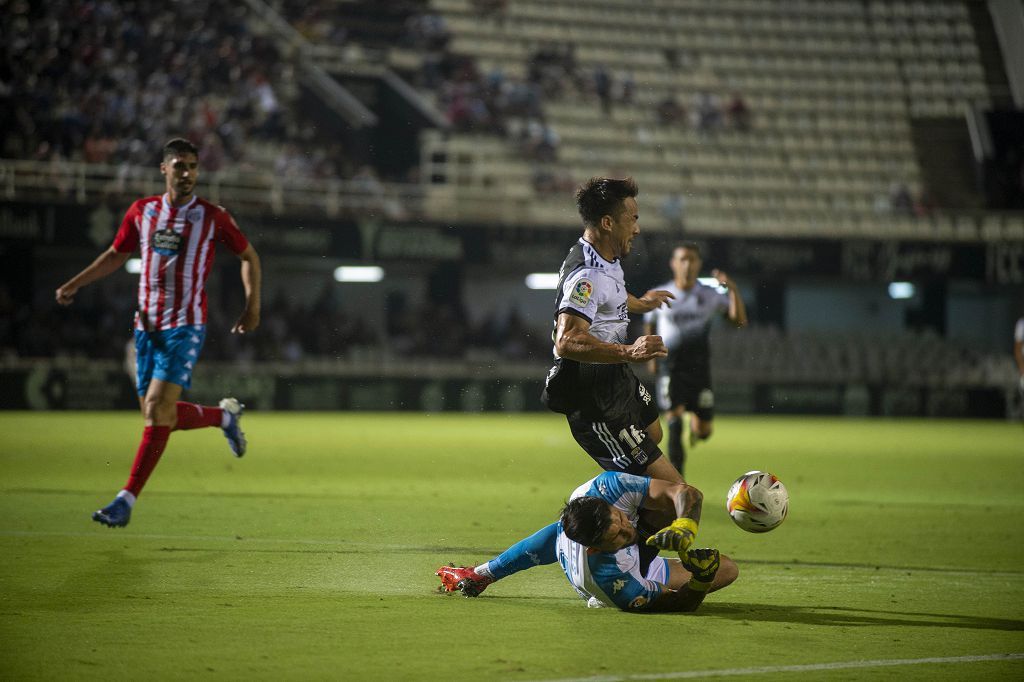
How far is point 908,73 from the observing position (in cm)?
3791

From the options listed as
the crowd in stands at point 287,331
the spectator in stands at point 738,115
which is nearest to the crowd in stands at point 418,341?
the crowd in stands at point 287,331

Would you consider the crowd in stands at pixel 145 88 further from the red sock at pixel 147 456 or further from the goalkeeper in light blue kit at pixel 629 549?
the goalkeeper in light blue kit at pixel 629 549

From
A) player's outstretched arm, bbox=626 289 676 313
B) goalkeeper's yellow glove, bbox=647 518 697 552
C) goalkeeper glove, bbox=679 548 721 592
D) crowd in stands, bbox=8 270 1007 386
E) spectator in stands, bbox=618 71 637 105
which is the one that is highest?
spectator in stands, bbox=618 71 637 105

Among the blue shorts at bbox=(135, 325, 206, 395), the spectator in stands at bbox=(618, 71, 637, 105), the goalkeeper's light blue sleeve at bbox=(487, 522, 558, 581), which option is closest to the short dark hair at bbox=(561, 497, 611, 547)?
the goalkeeper's light blue sleeve at bbox=(487, 522, 558, 581)

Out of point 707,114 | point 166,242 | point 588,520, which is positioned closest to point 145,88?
point 707,114

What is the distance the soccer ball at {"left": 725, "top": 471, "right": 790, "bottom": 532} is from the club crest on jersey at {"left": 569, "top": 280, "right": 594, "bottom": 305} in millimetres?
1288

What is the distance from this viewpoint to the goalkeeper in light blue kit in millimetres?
6160

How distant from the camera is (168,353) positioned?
9.16m

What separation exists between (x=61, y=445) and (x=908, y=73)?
2816cm

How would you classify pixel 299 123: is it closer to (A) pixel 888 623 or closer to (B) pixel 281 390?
(B) pixel 281 390

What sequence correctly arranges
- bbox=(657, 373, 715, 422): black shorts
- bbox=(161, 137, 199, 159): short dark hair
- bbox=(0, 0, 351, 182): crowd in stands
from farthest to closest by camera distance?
bbox=(0, 0, 351, 182): crowd in stands, bbox=(657, 373, 715, 422): black shorts, bbox=(161, 137, 199, 159): short dark hair

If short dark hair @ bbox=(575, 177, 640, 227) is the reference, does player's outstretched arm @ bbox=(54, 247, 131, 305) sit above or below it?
below

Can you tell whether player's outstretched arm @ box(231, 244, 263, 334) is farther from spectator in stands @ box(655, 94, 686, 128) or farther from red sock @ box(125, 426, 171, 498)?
spectator in stands @ box(655, 94, 686, 128)

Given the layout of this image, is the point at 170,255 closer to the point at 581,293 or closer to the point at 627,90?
the point at 581,293
